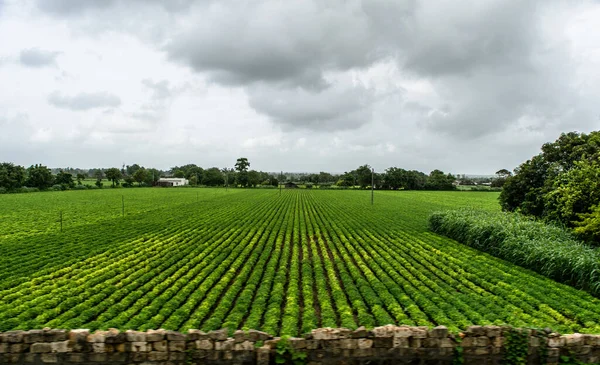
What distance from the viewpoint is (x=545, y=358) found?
238 inches

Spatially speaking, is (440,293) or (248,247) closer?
(440,293)

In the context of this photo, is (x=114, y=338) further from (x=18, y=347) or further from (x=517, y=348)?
(x=517, y=348)

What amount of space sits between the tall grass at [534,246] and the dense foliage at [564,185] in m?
1.64

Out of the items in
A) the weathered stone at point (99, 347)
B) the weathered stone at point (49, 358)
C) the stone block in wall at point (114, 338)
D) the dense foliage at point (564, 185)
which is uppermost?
the dense foliage at point (564, 185)

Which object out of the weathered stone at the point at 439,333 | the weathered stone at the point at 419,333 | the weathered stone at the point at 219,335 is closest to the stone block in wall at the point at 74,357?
the weathered stone at the point at 219,335

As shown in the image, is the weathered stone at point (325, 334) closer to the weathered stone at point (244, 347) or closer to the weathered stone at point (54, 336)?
the weathered stone at point (244, 347)

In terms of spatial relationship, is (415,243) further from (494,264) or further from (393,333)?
(393,333)

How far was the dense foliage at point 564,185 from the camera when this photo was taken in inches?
671

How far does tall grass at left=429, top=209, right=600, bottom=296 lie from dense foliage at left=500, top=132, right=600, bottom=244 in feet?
5.38

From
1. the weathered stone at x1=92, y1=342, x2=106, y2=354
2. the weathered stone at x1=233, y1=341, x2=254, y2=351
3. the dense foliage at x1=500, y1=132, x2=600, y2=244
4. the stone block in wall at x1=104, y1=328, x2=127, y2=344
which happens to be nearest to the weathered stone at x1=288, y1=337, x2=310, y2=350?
the weathered stone at x1=233, y1=341, x2=254, y2=351

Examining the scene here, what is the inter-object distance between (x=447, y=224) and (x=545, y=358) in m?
17.6

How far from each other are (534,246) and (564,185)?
7.81 meters

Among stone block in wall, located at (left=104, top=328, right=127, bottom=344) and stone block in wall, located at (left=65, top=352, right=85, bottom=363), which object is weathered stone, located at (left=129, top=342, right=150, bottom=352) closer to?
stone block in wall, located at (left=104, top=328, right=127, bottom=344)

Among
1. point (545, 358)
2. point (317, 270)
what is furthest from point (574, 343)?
point (317, 270)
